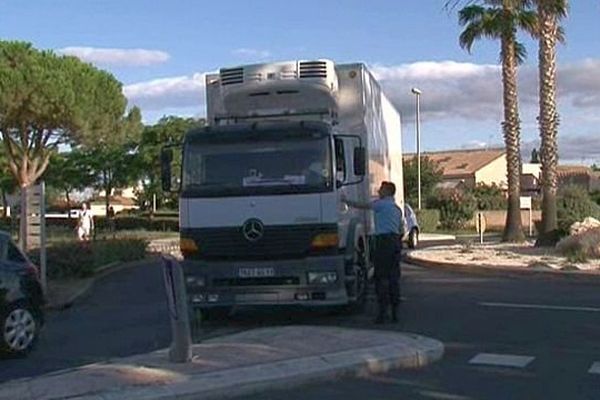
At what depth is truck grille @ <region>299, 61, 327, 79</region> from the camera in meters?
15.4

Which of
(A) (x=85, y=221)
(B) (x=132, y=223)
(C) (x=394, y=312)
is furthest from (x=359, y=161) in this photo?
(B) (x=132, y=223)

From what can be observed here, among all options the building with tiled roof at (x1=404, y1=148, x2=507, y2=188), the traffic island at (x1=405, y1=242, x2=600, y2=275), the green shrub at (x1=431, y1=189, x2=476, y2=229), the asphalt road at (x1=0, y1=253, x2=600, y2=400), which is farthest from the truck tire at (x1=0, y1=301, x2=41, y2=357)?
the building with tiled roof at (x1=404, y1=148, x2=507, y2=188)

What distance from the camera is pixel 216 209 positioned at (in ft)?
45.4

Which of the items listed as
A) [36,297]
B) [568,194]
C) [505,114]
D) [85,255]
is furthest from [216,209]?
[568,194]

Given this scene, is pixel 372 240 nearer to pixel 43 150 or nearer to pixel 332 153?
pixel 332 153

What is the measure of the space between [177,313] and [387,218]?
4555 mm

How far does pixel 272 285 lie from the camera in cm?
1382

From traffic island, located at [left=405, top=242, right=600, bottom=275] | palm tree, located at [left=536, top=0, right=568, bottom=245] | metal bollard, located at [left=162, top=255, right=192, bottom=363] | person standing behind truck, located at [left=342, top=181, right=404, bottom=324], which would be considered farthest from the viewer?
palm tree, located at [left=536, top=0, right=568, bottom=245]

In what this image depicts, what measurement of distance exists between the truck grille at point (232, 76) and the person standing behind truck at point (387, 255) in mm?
2774

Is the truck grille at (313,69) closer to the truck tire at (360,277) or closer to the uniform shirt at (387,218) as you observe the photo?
the uniform shirt at (387,218)

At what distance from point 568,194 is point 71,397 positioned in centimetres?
3699

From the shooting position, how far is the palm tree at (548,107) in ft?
A: 96.7

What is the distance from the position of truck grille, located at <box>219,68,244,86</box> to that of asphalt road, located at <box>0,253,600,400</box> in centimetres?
354

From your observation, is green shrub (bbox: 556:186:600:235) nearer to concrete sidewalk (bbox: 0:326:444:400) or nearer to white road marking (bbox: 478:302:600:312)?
white road marking (bbox: 478:302:600:312)
